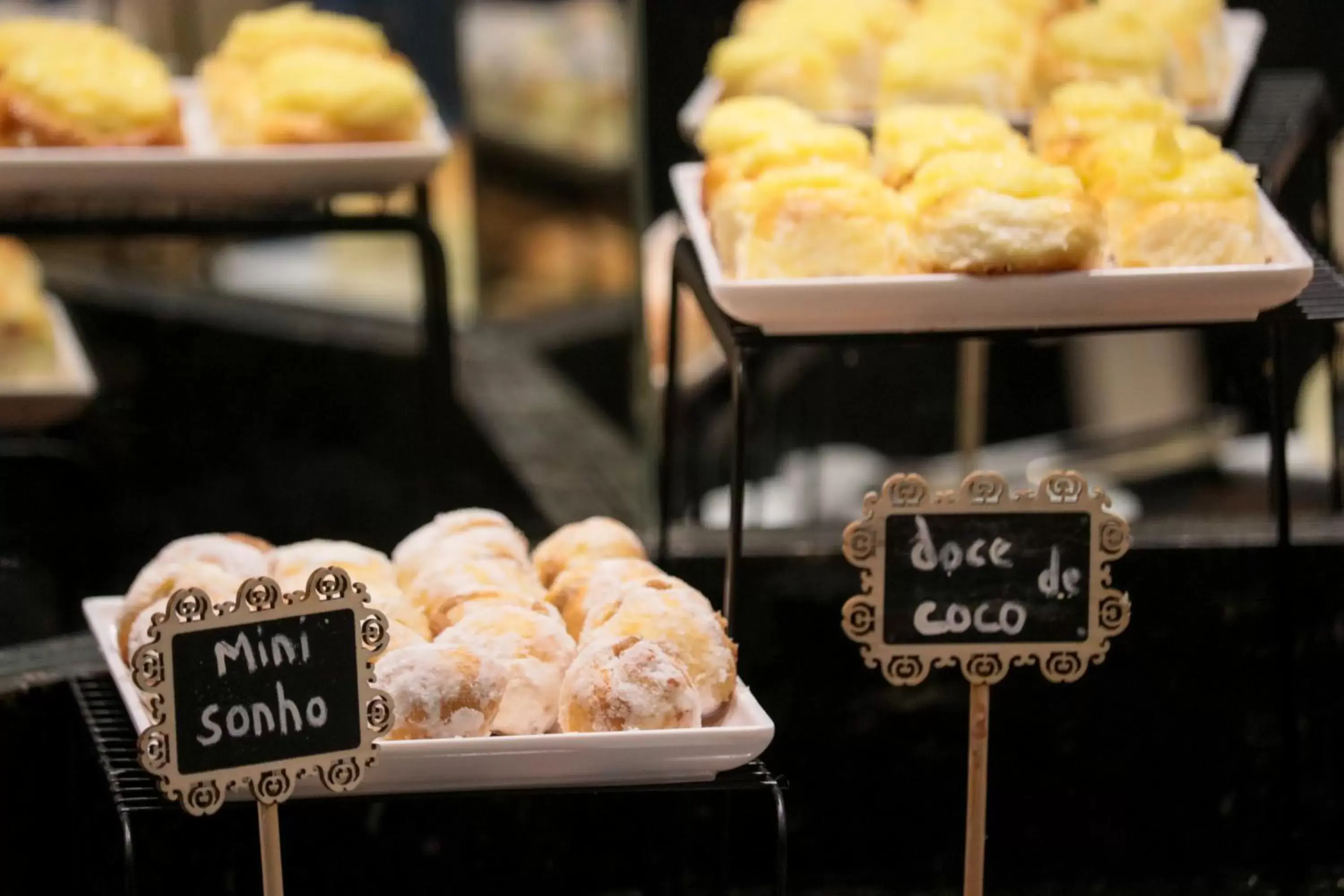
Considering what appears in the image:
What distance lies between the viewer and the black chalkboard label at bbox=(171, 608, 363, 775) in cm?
123

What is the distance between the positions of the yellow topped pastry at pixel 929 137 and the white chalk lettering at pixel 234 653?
2.58 ft

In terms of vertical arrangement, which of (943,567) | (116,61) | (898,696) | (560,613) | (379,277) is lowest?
(379,277)

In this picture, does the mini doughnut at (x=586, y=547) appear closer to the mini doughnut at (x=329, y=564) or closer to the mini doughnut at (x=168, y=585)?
the mini doughnut at (x=329, y=564)

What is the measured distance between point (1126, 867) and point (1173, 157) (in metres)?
0.78

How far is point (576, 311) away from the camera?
14.3 feet

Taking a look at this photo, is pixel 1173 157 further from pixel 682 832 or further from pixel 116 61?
pixel 116 61

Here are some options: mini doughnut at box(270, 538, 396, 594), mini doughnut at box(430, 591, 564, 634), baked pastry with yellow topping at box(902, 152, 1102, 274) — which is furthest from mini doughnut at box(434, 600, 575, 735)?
baked pastry with yellow topping at box(902, 152, 1102, 274)

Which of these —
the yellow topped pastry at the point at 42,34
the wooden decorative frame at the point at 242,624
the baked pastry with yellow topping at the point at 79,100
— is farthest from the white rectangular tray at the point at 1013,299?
the yellow topped pastry at the point at 42,34

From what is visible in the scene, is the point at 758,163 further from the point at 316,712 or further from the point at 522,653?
the point at 316,712

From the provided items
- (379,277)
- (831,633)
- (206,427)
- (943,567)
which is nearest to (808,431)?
(831,633)

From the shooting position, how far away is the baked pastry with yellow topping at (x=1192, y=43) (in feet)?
6.42

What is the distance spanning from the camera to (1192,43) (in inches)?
77.2

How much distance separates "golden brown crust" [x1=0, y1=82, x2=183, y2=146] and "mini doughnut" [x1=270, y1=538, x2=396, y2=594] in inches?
23.0

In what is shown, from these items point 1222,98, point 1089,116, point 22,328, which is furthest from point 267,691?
point 22,328
